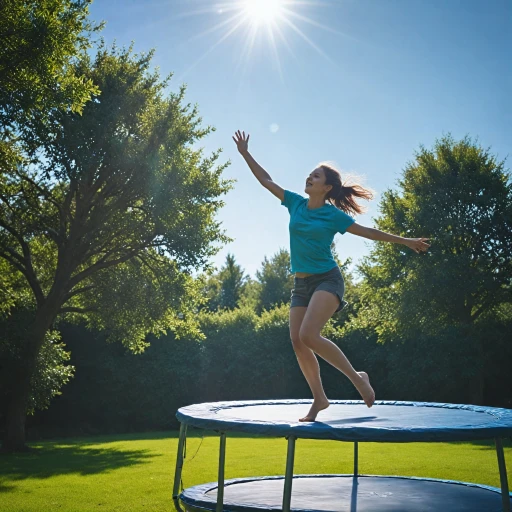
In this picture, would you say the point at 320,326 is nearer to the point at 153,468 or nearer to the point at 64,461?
the point at 153,468

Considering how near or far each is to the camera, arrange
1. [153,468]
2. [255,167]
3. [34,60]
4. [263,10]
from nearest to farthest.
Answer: [255,167]
[34,60]
[153,468]
[263,10]

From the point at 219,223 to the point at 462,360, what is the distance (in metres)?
6.48

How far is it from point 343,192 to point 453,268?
11.2m

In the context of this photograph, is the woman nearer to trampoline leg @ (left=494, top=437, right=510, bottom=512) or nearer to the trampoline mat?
the trampoline mat

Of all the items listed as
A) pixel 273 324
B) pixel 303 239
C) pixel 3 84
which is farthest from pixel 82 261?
pixel 303 239

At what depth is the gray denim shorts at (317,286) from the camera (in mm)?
3461

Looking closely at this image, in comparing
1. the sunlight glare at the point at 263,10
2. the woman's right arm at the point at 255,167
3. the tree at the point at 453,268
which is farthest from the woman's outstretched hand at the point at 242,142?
the tree at the point at 453,268

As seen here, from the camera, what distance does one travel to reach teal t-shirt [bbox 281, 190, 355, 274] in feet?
11.6

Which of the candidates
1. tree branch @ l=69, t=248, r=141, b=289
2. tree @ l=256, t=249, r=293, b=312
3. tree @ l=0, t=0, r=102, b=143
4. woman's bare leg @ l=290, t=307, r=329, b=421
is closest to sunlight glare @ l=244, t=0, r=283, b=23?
tree @ l=0, t=0, r=102, b=143

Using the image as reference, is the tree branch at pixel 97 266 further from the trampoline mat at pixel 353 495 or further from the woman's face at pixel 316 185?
the woman's face at pixel 316 185

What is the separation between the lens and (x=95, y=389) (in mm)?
14219

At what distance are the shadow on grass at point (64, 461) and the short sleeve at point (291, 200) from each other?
4.39 meters

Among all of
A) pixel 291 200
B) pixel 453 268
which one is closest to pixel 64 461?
pixel 291 200

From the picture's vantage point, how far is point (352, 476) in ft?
16.0
